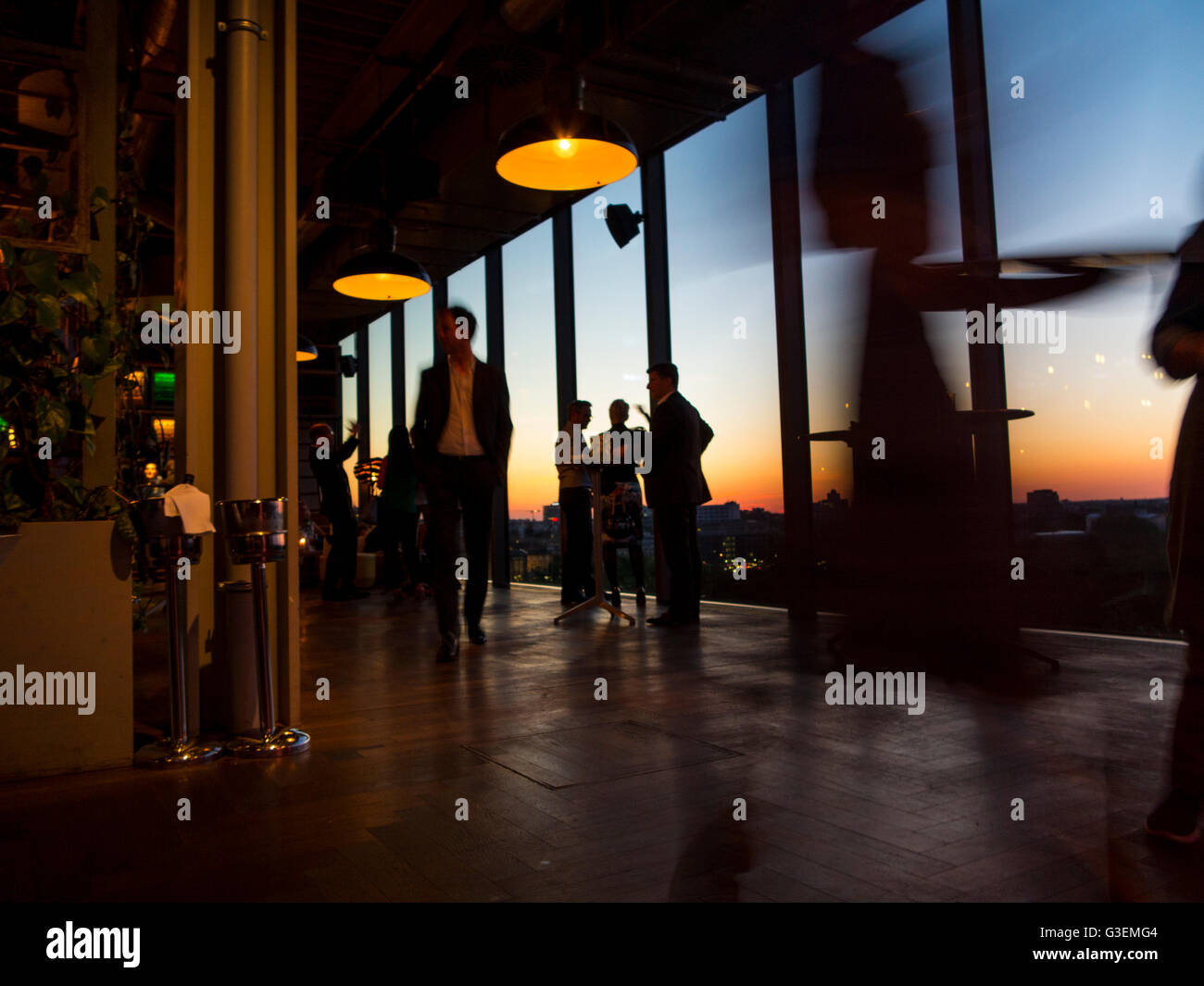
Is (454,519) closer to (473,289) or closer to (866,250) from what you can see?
(866,250)

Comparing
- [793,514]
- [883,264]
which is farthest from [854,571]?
[793,514]

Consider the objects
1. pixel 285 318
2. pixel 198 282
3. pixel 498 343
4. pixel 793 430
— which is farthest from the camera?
pixel 498 343

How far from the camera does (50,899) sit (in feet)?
4.64

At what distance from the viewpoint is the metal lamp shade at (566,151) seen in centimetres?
391

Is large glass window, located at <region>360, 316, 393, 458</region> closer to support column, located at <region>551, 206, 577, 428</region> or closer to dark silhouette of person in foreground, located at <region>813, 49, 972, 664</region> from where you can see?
support column, located at <region>551, 206, 577, 428</region>

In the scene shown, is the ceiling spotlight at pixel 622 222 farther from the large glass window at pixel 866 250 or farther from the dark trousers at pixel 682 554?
the large glass window at pixel 866 250

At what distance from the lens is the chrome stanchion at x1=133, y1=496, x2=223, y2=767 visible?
225 cm

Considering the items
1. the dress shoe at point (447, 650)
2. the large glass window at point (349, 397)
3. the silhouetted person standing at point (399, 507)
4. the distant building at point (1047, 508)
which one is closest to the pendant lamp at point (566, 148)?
the dress shoe at point (447, 650)

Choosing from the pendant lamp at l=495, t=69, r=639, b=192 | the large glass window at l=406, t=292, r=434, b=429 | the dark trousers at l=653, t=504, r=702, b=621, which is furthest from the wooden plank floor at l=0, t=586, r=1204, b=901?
the large glass window at l=406, t=292, r=434, b=429

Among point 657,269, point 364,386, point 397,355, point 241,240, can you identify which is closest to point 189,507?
point 241,240

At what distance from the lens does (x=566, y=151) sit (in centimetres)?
426

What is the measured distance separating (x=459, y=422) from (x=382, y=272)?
101 inches
